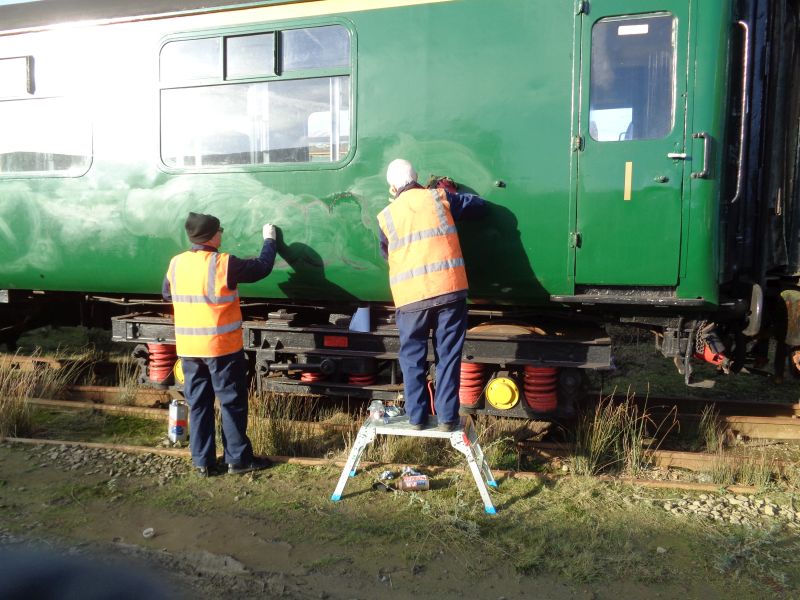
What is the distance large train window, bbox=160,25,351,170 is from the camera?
4.48 m

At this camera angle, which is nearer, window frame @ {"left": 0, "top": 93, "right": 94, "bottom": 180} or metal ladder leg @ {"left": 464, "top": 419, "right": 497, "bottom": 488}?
metal ladder leg @ {"left": 464, "top": 419, "right": 497, "bottom": 488}

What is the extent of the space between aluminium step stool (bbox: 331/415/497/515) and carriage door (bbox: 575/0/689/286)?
1403 mm

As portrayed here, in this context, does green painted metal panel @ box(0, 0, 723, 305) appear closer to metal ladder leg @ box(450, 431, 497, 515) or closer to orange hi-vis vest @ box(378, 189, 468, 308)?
orange hi-vis vest @ box(378, 189, 468, 308)

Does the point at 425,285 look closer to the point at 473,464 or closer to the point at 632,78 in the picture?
the point at 473,464

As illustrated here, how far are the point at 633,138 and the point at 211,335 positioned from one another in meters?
2.98

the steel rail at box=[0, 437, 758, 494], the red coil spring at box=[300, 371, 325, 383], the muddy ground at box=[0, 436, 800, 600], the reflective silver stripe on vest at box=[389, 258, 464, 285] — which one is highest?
the reflective silver stripe on vest at box=[389, 258, 464, 285]

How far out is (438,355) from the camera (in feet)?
13.0

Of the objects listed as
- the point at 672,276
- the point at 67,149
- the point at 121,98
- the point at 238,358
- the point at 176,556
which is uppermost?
the point at 121,98

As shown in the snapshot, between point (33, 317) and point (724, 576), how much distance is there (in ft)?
20.9

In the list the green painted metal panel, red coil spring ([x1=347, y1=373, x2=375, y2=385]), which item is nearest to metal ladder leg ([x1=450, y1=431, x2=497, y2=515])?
the green painted metal panel

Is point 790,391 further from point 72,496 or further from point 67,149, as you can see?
point 67,149

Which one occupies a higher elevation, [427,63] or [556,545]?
[427,63]

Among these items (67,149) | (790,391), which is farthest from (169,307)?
(790,391)

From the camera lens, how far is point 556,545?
134 inches
